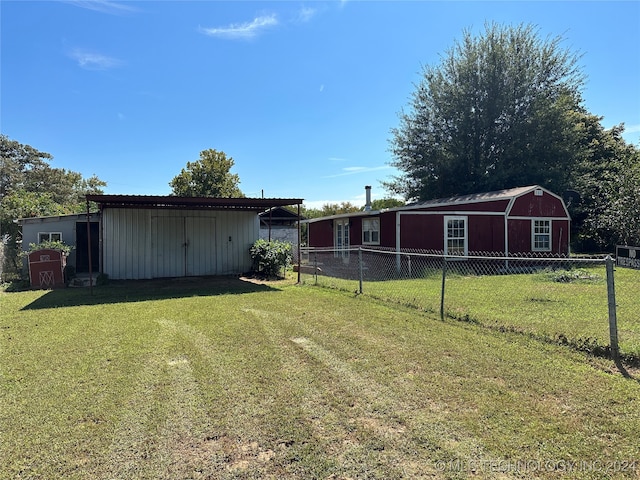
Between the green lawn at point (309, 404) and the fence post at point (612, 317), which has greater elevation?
the fence post at point (612, 317)

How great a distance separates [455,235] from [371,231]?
3.13 m

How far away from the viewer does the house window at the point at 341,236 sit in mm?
16484

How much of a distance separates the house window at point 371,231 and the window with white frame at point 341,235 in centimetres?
150

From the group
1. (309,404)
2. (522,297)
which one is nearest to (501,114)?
(522,297)

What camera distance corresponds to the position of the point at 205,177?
28656 millimetres

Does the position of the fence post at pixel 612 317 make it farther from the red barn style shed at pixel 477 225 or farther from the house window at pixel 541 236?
the house window at pixel 541 236

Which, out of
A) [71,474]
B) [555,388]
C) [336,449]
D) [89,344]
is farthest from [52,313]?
[555,388]

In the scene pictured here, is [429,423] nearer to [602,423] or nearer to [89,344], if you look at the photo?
[602,423]

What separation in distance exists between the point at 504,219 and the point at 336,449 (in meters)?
13.6

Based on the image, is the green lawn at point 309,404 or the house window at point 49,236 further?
the house window at point 49,236

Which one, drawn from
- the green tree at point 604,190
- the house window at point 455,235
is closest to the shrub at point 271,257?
the house window at point 455,235

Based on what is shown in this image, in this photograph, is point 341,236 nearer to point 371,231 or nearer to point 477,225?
point 371,231

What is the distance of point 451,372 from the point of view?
3555 millimetres

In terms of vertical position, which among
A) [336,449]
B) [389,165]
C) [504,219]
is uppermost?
[389,165]
